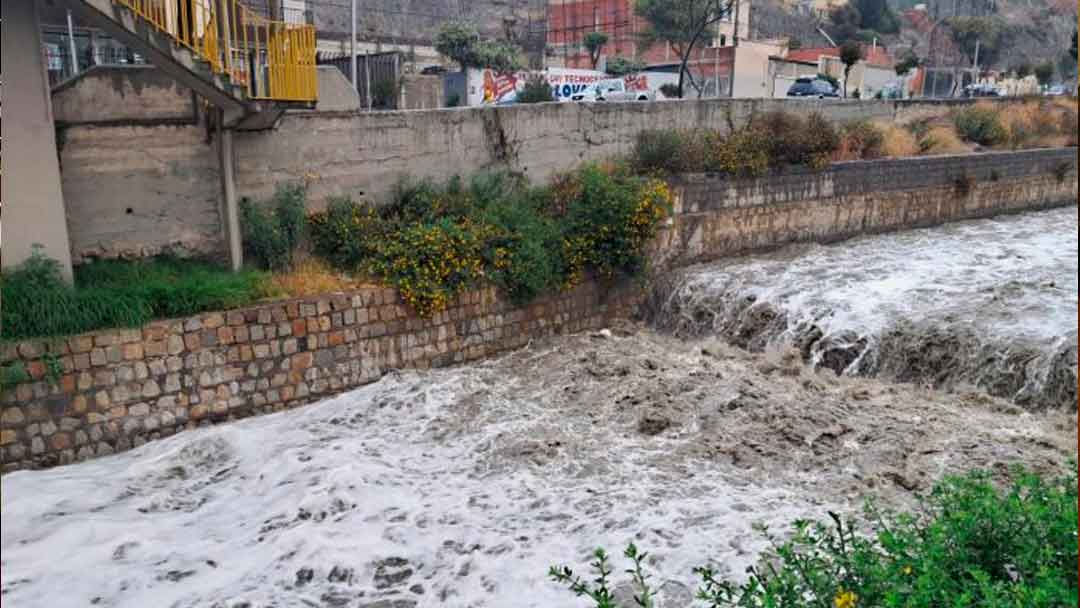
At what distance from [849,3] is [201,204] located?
180 feet

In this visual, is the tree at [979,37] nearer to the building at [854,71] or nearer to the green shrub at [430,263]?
the building at [854,71]

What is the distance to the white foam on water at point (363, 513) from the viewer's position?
19.5 feet

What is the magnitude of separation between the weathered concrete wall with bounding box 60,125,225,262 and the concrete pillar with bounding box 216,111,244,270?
0.15 meters

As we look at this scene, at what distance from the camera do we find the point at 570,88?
2534 centimetres

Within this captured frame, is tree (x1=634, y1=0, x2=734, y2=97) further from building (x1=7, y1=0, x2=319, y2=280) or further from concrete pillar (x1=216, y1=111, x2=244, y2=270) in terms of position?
concrete pillar (x1=216, y1=111, x2=244, y2=270)

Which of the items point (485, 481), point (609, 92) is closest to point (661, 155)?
point (485, 481)

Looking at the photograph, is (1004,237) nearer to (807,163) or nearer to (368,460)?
(807,163)

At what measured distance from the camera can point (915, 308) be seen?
1086 centimetres

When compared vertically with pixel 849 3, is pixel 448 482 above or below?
below

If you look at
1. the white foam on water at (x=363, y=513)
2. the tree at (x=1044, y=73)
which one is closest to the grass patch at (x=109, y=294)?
the white foam on water at (x=363, y=513)

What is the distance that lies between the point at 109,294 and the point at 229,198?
2147mm

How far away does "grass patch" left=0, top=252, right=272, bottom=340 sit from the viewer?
7758 mm

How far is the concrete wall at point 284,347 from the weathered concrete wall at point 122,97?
2768 mm

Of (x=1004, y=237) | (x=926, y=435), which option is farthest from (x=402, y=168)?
(x=1004, y=237)
